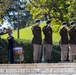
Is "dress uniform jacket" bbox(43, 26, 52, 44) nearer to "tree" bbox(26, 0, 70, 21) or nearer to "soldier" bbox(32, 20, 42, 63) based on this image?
"soldier" bbox(32, 20, 42, 63)

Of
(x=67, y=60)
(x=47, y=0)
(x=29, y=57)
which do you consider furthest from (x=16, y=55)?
(x=47, y=0)

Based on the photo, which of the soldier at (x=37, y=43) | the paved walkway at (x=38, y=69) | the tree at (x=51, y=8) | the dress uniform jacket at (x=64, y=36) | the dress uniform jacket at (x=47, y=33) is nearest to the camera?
the paved walkway at (x=38, y=69)

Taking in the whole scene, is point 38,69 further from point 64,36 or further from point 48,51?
point 64,36

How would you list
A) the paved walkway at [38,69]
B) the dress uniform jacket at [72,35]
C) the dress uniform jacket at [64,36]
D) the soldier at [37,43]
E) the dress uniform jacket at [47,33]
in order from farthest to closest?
1. the dress uniform jacket at [64,36]
2. the dress uniform jacket at [72,35]
3. the dress uniform jacket at [47,33]
4. the soldier at [37,43]
5. the paved walkway at [38,69]

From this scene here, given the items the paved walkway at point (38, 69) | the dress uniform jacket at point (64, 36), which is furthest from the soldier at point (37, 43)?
the paved walkway at point (38, 69)

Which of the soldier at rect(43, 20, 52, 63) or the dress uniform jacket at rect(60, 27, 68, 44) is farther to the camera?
the dress uniform jacket at rect(60, 27, 68, 44)

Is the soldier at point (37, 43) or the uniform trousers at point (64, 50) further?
the uniform trousers at point (64, 50)

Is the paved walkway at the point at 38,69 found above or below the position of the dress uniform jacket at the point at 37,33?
below

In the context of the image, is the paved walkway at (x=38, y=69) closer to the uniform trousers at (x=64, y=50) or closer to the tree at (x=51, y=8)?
the uniform trousers at (x=64, y=50)

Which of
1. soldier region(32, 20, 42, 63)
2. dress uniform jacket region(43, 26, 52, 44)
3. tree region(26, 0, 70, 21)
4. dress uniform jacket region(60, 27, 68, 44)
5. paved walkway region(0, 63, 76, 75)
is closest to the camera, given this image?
paved walkway region(0, 63, 76, 75)

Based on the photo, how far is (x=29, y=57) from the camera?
77.4ft

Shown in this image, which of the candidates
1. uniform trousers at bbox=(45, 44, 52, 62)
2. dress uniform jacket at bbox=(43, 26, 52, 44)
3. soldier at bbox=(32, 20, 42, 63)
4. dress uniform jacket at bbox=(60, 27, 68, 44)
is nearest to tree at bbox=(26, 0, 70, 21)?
dress uniform jacket at bbox=(60, 27, 68, 44)

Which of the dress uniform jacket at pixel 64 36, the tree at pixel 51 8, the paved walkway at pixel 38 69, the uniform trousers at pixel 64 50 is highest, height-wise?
the tree at pixel 51 8

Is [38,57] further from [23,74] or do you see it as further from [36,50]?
[23,74]
